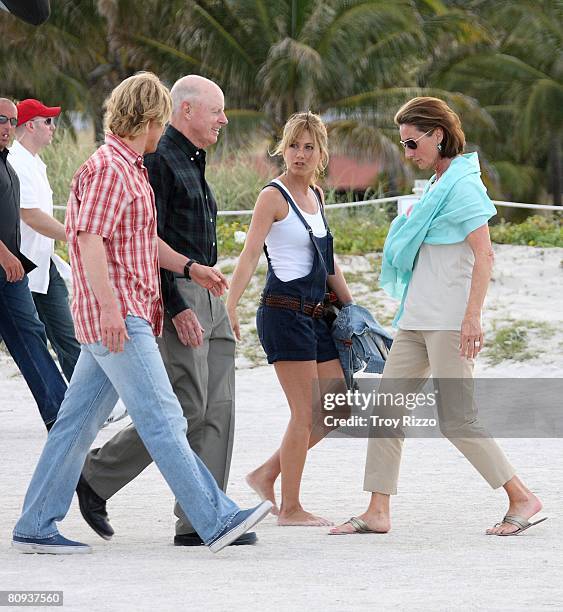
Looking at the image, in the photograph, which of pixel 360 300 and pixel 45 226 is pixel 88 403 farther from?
pixel 360 300

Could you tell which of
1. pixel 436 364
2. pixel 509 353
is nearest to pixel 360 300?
pixel 509 353

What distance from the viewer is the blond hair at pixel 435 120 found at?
537 centimetres

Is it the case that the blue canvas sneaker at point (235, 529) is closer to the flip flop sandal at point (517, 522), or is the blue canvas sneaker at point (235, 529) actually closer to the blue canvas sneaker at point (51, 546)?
the blue canvas sneaker at point (51, 546)

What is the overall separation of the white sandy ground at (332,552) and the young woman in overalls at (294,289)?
32 centimetres

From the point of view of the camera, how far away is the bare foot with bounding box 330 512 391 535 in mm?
5258

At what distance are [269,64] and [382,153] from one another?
270cm

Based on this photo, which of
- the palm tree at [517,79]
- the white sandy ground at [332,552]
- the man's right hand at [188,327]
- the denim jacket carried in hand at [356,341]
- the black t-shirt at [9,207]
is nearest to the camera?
the white sandy ground at [332,552]

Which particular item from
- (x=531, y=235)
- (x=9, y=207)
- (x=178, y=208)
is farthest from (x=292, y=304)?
(x=531, y=235)

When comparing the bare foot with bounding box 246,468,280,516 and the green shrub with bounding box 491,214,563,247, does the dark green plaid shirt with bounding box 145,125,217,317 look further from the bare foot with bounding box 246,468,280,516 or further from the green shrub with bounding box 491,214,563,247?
the green shrub with bounding box 491,214,563,247

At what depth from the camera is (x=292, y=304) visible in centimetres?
559

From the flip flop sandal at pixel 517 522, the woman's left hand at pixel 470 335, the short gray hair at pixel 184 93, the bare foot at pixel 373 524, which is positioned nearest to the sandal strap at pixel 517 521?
the flip flop sandal at pixel 517 522

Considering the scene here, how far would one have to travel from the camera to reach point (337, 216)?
1515cm

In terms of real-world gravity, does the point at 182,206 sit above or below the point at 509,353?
above

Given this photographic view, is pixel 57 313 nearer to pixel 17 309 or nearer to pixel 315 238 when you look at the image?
pixel 17 309
